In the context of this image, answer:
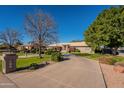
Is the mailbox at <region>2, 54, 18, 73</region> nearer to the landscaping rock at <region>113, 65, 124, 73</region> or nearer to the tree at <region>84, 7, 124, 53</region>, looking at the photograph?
the landscaping rock at <region>113, 65, 124, 73</region>

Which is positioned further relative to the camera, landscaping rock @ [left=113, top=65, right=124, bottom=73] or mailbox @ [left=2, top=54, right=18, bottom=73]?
landscaping rock @ [left=113, top=65, right=124, bottom=73]

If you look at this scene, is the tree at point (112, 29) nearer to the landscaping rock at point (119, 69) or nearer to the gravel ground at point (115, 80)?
the landscaping rock at point (119, 69)

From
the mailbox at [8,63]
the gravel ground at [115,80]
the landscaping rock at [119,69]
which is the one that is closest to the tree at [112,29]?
the landscaping rock at [119,69]

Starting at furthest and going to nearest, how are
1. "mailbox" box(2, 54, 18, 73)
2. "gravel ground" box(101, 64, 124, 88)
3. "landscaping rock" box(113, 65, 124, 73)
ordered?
1. "landscaping rock" box(113, 65, 124, 73)
2. "mailbox" box(2, 54, 18, 73)
3. "gravel ground" box(101, 64, 124, 88)

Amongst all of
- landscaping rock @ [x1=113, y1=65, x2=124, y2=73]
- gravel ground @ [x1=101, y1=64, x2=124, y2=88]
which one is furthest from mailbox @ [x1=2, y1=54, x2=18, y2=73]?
landscaping rock @ [x1=113, y1=65, x2=124, y2=73]

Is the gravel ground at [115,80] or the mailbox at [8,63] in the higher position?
the mailbox at [8,63]

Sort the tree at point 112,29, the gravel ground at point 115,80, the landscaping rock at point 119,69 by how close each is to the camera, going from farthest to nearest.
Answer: the tree at point 112,29 → the landscaping rock at point 119,69 → the gravel ground at point 115,80

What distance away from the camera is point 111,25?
74.3 feet

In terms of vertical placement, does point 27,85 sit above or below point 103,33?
below

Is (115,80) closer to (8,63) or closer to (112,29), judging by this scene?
(8,63)
